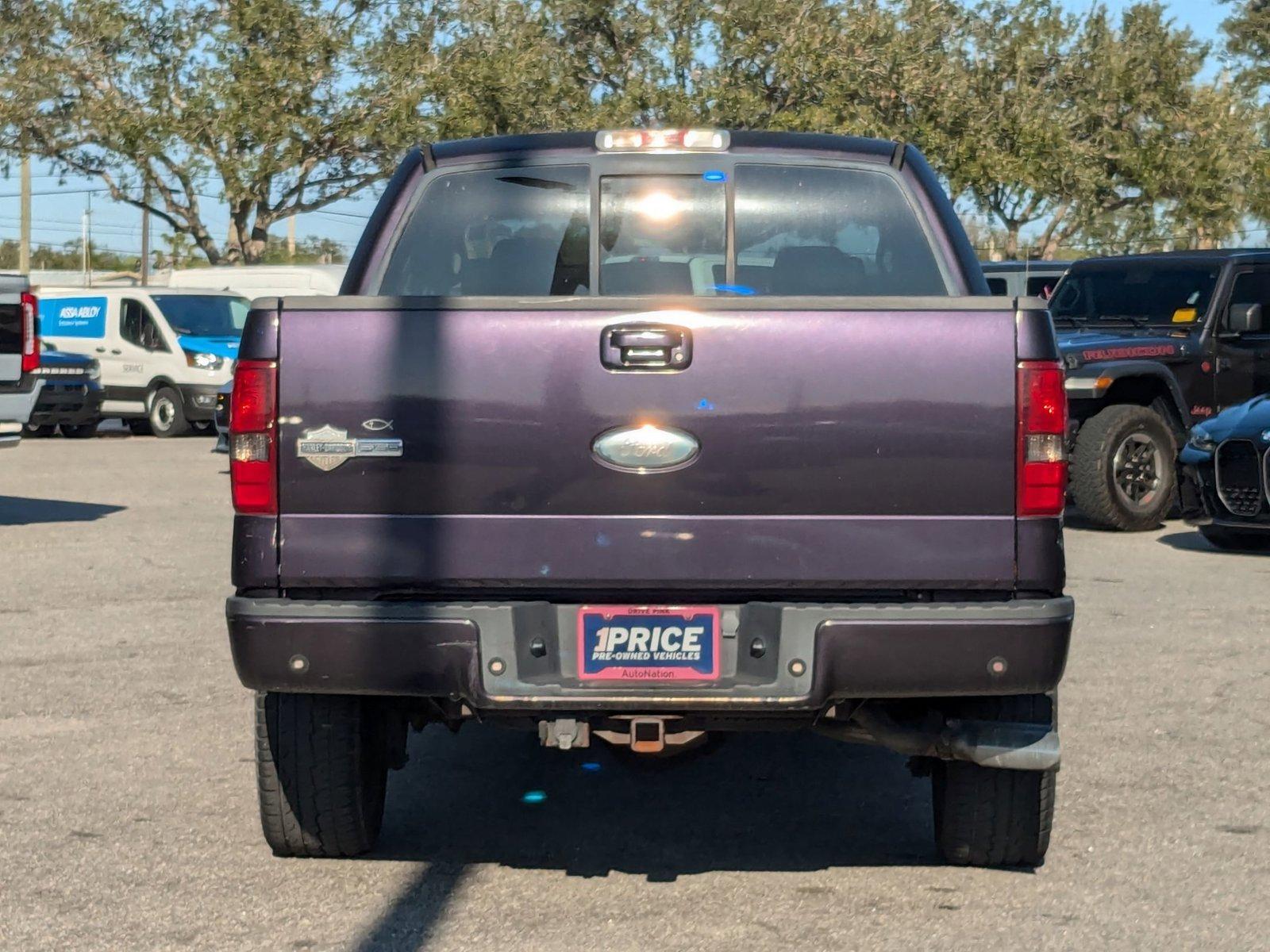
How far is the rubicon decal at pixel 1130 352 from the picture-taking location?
12.6m

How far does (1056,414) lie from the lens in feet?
13.1

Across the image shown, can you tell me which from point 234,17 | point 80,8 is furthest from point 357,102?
point 80,8

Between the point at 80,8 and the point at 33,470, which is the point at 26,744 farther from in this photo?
the point at 80,8

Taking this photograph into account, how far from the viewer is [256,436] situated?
4.08 m

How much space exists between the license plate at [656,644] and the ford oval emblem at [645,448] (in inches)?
12.5

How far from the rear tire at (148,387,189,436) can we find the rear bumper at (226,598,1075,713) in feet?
64.9

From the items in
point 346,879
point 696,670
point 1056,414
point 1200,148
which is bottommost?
point 346,879

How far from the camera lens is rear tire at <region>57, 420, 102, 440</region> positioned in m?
23.9

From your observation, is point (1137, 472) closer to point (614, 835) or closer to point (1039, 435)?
point (614, 835)

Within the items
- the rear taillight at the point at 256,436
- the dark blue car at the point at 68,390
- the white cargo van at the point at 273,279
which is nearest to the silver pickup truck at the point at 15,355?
the rear taillight at the point at 256,436

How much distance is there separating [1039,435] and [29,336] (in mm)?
9650

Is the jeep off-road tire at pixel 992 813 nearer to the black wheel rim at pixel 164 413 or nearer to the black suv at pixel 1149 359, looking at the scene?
the black suv at pixel 1149 359

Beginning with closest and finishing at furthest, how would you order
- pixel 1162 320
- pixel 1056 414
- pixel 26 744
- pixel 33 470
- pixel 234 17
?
pixel 1056 414 < pixel 26 744 < pixel 1162 320 < pixel 33 470 < pixel 234 17

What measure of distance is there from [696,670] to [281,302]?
1211 millimetres
